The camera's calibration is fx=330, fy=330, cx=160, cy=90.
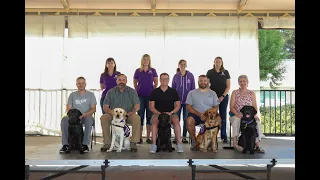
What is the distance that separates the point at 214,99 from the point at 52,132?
424 centimetres

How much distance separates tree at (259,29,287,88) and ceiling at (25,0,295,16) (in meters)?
8.55

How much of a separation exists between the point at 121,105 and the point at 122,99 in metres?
0.09

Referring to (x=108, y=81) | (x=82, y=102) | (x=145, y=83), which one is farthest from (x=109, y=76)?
(x=82, y=102)

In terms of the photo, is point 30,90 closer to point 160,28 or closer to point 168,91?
point 160,28

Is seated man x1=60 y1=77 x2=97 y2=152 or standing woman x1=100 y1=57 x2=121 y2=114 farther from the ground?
standing woman x1=100 y1=57 x2=121 y2=114

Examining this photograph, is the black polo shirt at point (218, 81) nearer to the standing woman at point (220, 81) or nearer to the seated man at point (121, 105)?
the standing woman at point (220, 81)

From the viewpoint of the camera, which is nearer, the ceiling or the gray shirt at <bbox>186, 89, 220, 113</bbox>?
the gray shirt at <bbox>186, 89, 220, 113</bbox>

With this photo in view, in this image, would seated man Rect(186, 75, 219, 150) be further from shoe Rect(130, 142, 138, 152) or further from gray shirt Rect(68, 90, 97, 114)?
gray shirt Rect(68, 90, 97, 114)

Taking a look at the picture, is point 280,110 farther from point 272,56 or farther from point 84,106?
point 272,56

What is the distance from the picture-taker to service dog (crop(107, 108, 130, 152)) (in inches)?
172

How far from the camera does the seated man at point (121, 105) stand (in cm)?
461

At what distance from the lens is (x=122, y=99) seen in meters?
4.75

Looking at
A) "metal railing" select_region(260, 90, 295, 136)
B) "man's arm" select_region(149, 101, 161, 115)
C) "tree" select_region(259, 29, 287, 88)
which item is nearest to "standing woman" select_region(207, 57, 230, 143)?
"man's arm" select_region(149, 101, 161, 115)
